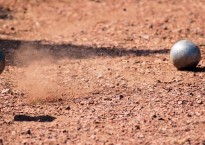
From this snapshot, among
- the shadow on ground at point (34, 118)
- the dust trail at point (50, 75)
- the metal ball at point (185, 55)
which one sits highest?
the metal ball at point (185, 55)

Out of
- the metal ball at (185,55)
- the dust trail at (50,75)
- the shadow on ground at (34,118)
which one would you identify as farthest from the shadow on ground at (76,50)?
the shadow on ground at (34,118)

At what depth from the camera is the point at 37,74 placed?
891 centimetres

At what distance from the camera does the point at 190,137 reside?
637 cm

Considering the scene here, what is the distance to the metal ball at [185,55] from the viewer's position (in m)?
8.69

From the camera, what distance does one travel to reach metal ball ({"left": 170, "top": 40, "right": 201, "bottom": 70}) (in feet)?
28.5

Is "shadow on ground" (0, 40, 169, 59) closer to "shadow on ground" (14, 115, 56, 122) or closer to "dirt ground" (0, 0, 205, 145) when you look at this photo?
"dirt ground" (0, 0, 205, 145)

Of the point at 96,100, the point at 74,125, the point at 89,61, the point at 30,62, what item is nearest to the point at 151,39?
the point at 89,61

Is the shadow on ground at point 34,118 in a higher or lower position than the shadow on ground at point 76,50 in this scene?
lower

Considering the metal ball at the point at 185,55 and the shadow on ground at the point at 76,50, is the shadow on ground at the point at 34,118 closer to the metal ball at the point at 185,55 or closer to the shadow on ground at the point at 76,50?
the metal ball at the point at 185,55

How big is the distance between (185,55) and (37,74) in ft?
8.19

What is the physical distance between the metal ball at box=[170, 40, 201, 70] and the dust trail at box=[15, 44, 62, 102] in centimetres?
201

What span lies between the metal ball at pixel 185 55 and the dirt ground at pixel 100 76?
173mm

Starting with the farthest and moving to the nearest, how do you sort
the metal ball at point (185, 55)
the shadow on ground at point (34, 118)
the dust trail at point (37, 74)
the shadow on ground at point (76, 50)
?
the shadow on ground at point (76, 50) < the metal ball at point (185, 55) < the dust trail at point (37, 74) < the shadow on ground at point (34, 118)

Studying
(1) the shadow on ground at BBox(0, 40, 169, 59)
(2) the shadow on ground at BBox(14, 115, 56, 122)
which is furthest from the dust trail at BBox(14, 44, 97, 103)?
(2) the shadow on ground at BBox(14, 115, 56, 122)
